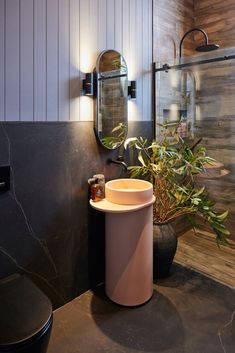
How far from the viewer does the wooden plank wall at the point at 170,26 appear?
2.57m

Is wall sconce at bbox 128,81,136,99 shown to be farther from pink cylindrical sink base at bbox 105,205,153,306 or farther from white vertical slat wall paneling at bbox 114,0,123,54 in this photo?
pink cylindrical sink base at bbox 105,205,153,306

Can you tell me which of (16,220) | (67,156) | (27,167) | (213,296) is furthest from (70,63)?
(213,296)

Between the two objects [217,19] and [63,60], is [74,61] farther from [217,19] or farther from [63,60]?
[217,19]

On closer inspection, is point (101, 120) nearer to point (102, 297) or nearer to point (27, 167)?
point (27, 167)

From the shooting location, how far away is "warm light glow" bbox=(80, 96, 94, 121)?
75.9 inches

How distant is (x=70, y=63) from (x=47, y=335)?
5.11ft

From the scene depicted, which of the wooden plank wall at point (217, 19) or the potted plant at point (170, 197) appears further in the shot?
the wooden plank wall at point (217, 19)

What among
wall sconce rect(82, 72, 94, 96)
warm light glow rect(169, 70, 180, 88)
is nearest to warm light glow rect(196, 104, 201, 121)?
warm light glow rect(169, 70, 180, 88)

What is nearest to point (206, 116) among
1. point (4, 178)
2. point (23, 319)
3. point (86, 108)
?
point (86, 108)

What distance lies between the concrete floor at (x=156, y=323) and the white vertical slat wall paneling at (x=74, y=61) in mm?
1324

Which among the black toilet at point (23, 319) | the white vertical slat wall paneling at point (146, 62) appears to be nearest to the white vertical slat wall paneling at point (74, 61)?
the white vertical slat wall paneling at point (146, 62)

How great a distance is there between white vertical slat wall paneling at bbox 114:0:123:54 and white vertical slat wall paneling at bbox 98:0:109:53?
11cm

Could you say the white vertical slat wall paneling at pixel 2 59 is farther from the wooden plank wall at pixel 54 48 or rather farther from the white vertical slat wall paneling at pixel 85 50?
the white vertical slat wall paneling at pixel 85 50

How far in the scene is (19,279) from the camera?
4.98 feet
